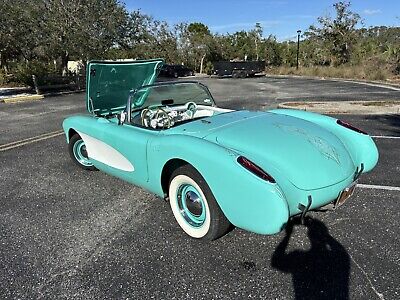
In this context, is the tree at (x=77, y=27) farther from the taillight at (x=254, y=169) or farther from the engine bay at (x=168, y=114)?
the taillight at (x=254, y=169)

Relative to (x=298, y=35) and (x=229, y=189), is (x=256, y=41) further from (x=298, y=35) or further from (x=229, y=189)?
(x=229, y=189)

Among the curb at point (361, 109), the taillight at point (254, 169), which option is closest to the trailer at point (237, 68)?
the curb at point (361, 109)

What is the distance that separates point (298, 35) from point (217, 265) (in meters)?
32.8

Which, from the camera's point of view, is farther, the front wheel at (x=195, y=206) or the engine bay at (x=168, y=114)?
the engine bay at (x=168, y=114)

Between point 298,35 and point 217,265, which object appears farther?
point 298,35

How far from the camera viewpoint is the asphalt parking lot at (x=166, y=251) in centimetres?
232

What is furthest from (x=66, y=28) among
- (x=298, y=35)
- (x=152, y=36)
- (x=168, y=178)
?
(x=298, y=35)

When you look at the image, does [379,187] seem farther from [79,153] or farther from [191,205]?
[79,153]

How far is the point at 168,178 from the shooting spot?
10.5ft

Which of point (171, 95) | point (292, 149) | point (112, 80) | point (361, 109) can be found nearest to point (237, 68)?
point (361, 109)

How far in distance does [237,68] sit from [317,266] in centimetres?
2737

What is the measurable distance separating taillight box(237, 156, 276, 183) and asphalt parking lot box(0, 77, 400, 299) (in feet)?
2.35

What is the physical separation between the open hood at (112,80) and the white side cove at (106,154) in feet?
1.70

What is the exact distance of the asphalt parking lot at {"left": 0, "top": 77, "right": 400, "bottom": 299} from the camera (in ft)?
7.63
